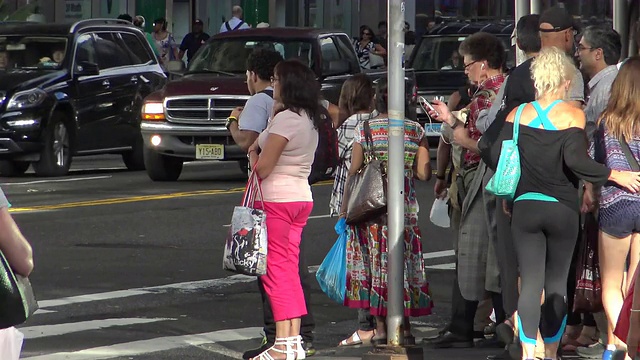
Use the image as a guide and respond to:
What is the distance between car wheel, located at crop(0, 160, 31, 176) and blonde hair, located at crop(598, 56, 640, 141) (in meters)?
14.3

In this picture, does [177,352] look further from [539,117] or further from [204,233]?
[204,233]

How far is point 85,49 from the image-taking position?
72.5ft

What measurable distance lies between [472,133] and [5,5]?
76.6ft

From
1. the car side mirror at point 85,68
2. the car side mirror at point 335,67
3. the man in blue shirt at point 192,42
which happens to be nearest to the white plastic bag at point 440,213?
the car side mirror at point 335,67

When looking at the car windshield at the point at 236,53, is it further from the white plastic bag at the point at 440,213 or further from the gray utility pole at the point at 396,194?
the gray utility pole at the point at 396,194

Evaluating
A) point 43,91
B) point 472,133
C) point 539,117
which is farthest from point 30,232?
point 539,117

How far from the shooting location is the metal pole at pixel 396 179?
887 cm

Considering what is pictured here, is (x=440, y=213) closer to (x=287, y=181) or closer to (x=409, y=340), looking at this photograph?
(x=409, y=340)

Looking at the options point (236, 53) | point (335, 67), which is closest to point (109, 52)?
point (236, 53)

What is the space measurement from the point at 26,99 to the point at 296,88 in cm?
1209

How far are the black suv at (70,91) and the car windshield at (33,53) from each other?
0.01 metres

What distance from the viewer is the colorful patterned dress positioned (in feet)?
32.0

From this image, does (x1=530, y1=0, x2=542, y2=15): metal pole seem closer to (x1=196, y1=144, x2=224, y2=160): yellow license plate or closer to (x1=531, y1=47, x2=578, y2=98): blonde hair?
(x1=531, y1=47, x2=578, y2=98): blonde hair

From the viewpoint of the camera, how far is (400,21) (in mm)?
8906
